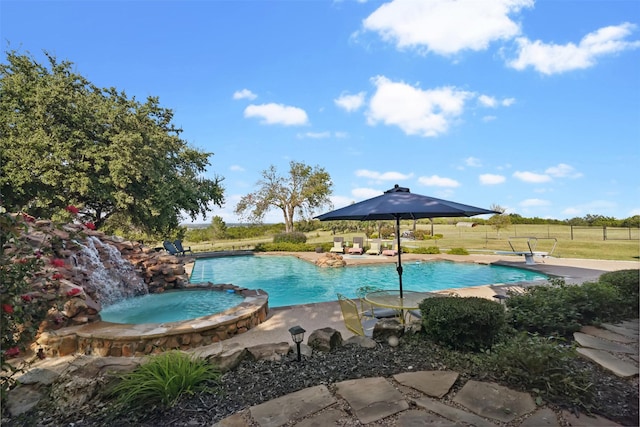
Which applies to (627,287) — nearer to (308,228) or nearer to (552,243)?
(552,243)

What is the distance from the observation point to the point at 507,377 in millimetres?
2484

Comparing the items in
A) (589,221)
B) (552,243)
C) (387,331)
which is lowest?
(552,243)

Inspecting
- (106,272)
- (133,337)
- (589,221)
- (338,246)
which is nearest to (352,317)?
(133,337)

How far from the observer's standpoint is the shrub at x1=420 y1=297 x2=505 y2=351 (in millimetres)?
3123

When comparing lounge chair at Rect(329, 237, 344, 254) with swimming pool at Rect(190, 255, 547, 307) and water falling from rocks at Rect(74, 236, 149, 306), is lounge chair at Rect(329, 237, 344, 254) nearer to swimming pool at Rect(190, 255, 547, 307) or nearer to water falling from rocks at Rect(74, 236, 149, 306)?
swimming pool at Rect(190, 255, 547, 307)

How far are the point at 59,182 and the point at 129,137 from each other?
365cm

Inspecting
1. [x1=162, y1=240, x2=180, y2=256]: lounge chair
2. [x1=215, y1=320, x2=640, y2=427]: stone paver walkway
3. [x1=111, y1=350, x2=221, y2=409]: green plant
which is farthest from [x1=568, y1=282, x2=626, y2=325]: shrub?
[x1=162, y1=240, x2=180, y2=256]: lounge chair

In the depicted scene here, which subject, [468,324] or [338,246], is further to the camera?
[338,246]

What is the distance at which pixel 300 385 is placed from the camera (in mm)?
2572

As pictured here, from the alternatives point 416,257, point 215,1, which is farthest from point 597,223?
point 215,1

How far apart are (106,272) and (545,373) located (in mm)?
8895

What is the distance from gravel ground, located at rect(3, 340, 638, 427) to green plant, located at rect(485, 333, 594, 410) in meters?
0.07

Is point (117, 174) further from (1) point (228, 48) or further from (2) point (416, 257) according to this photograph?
(2) point (416, 257)

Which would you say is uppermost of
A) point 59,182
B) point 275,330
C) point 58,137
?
point 58,137
